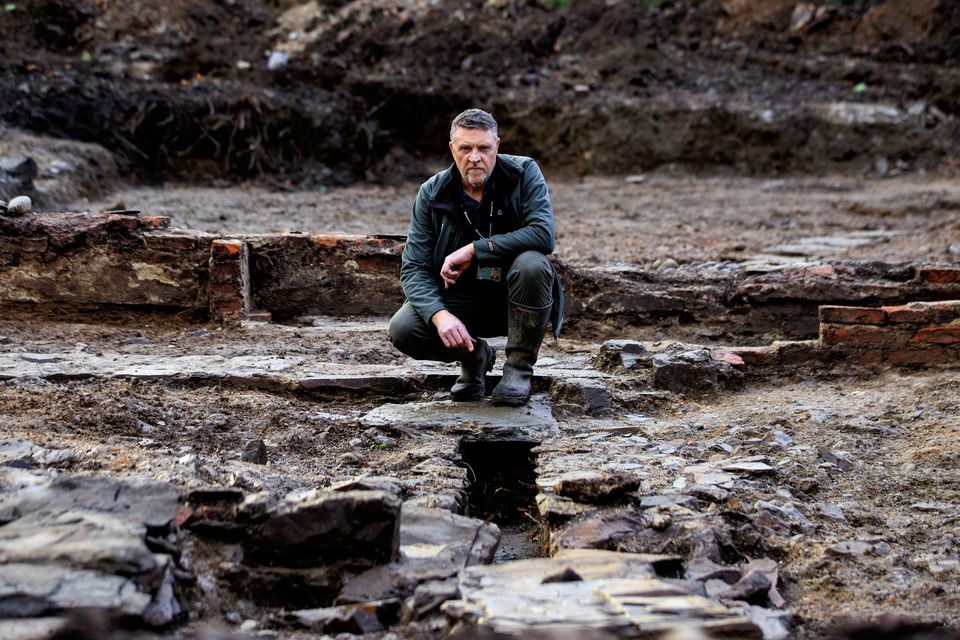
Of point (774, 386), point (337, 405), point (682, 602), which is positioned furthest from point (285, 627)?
point (774, 386)

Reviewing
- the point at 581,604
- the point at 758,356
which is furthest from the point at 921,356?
the point at 581,604

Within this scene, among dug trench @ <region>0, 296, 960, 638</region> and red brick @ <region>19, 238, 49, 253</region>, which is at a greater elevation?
red brick @ <region>19, 238, 49, 253</region>

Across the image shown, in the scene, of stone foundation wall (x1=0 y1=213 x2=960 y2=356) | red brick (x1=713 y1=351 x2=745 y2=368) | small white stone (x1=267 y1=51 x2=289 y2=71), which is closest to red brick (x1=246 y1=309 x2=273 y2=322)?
stone foundation wall (x1=0 y1=213 x2=960 y2=356)

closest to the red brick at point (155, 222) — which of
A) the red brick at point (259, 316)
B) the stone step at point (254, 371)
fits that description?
the red brick at point (259, 316)

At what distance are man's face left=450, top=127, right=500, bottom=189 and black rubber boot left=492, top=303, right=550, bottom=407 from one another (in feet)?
2.03

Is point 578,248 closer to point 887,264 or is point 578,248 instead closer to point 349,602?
point 887,264

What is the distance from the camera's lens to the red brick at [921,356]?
4910 millimetres

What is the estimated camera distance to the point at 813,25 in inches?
573

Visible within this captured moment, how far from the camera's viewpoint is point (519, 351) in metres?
4.26

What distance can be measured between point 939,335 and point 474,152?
2.76 meters

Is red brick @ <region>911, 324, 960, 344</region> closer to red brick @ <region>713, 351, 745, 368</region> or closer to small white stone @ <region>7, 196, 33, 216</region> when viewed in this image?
red brick @ <region>713, 351, 745, 368</region>

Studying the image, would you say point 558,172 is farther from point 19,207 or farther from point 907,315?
point 907,315

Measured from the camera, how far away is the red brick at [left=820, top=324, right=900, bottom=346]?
194 inches

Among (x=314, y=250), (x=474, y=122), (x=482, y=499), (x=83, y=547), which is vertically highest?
(x=474, y=122)
